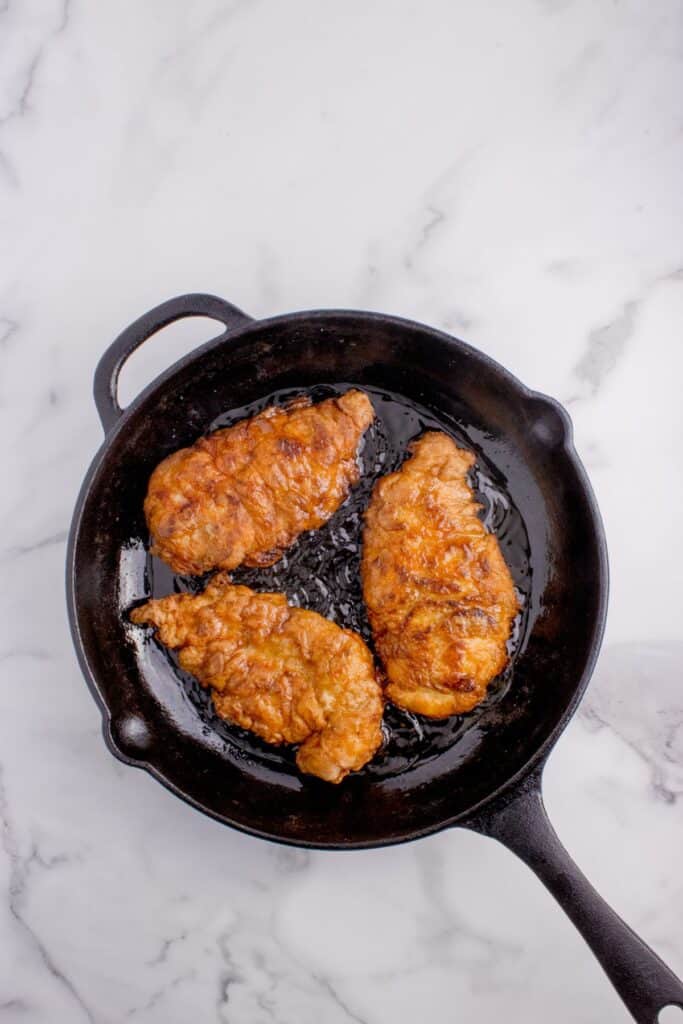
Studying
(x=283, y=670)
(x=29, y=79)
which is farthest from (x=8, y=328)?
(x=283, y=670)

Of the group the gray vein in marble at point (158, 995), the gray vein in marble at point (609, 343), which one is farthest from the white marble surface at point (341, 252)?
the gray vein in marble at point (158, 995)

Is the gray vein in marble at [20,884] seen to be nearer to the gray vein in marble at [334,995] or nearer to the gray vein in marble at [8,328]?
the gray vein in marble at [334,995]

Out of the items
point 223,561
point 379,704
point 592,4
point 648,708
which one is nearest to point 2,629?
point 223,561

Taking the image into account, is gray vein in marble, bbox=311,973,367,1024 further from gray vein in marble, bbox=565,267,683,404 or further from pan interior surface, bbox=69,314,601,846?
gray vein in marble, bbox=565,267,683,404

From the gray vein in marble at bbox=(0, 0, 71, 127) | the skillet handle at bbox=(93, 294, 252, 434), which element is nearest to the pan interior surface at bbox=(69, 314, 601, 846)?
the skillet handle at bbox=(93, 294, 252, 434)

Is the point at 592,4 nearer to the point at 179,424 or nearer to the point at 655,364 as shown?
the point at 655,364

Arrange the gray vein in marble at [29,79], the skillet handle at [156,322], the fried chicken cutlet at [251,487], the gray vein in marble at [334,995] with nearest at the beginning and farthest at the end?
the skillet handle at [156,322]
the fried chicken cutlet at [251,487]
the gray vein in marble at [334,995]
the gray vein in marble at [29,79]

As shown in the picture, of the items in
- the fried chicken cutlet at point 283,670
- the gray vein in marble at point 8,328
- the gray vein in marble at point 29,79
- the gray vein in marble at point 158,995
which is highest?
the gray vein in marble at point 29,79
